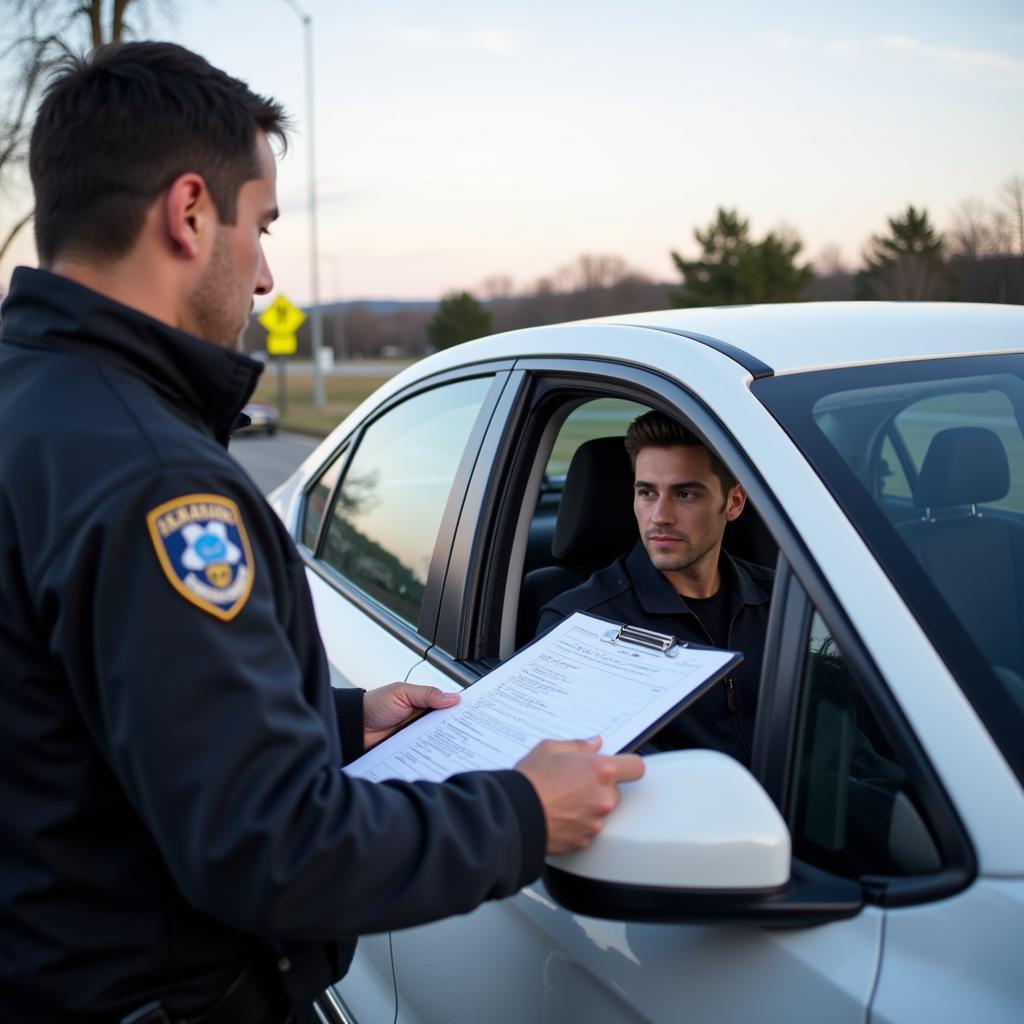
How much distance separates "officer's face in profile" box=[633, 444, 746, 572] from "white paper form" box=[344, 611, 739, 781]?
2.55ft

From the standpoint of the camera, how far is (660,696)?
1370 millimetres

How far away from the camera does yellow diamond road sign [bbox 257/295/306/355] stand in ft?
86.7

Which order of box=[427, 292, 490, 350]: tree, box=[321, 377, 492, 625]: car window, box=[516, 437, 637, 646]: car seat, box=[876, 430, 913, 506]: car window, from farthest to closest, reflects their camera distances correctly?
box=[427, 292, 490, 350]: tree → box=[516, 437, 637, 646]: car seat → box=[321, 377, 492, 625]: car window → box=[876, 430, 913, 506]: car window

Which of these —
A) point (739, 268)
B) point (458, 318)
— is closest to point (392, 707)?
point (739, 268)

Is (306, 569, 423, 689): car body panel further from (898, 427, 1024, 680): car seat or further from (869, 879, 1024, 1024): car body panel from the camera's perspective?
(869, 879, 1024, 1024): car body panel

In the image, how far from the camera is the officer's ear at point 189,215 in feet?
3.85

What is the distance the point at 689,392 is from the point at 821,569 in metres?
0.45

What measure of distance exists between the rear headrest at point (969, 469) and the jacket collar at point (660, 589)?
0.49m

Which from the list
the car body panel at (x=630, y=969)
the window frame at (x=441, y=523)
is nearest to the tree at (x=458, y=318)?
the window frame at (x=441, y=523)

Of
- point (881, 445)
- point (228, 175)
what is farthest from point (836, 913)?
point (228, 175)

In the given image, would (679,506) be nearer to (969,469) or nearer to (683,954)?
(969,469)

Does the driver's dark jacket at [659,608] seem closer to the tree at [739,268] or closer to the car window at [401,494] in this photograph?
the car window at [401,494]

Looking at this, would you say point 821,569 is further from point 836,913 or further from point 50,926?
point 50,926

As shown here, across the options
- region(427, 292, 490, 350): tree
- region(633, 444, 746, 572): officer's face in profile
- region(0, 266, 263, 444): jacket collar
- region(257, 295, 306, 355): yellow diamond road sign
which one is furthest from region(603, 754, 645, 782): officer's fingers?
region(427, 292, 490, 350): tree
